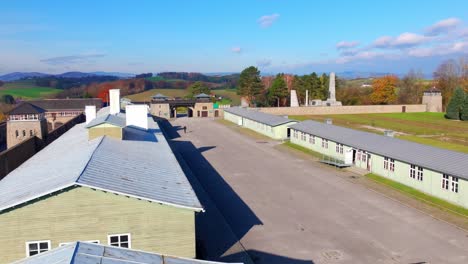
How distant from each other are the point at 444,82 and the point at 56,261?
106 m

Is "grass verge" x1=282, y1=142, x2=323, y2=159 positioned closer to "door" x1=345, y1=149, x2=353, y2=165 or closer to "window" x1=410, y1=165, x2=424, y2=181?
"door" x1=345, y1=149, x2=353, y2=165

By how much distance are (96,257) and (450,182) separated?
70.2 feet

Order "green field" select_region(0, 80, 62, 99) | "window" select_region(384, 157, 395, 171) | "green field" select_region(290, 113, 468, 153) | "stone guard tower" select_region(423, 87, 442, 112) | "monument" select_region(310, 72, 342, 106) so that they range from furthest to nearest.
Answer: "green field" select_region(0, 80, 62, 99), "monument" select_region(310, 72, 342, 106), "stone guard tower" select_region(423, 87, 442, 112), "green field" select_region(290, 113, 468, 153), "window" select_region(384, 157, 395, 171)

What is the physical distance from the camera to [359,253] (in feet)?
55.1

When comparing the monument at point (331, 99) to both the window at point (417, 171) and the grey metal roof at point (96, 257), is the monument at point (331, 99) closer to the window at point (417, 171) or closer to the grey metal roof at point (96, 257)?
the window at point (417, 171)

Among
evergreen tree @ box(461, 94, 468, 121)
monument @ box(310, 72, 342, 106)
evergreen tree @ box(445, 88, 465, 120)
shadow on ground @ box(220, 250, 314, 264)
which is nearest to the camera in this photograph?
shadow on ground @ box(220, 250, 314, 264)

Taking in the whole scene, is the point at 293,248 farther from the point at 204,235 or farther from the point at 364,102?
the point at 364,102

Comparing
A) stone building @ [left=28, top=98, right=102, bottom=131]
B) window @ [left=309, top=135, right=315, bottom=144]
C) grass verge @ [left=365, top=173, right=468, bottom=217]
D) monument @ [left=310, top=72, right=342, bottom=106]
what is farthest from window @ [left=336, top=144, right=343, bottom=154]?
monument @ [left=310, top=72, right=342, bottom=106]

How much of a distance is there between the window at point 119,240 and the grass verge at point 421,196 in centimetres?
1765

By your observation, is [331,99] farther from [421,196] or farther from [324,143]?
[421,196]

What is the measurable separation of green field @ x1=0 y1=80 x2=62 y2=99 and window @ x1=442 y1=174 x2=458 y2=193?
141 meters

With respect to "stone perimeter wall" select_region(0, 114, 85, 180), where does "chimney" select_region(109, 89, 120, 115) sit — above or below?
above

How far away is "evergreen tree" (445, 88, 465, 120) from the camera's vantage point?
226ft

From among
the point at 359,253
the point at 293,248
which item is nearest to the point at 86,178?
the point at 293,248
